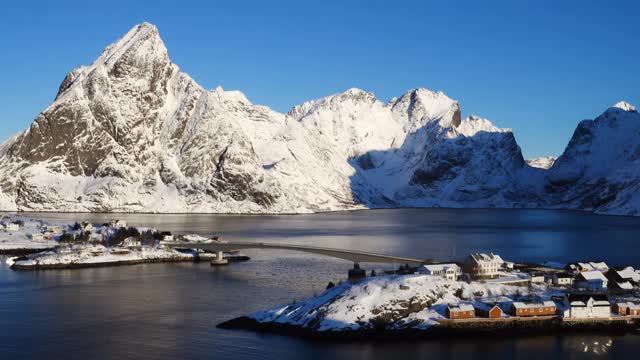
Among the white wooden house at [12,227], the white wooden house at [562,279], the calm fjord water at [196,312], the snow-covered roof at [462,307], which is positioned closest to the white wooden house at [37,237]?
the white wooden house at [12,227]

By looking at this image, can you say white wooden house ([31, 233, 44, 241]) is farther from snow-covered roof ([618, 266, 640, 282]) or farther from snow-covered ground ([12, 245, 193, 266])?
snow-covered roof ([618, 266, 640, 282])

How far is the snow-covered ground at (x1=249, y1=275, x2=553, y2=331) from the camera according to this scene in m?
58.2

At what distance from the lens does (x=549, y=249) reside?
402 feet

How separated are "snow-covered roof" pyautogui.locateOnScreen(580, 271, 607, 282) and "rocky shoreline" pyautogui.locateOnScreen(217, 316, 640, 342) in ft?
40.9

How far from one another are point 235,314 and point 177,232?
87.0m

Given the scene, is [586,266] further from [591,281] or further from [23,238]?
[23,238]

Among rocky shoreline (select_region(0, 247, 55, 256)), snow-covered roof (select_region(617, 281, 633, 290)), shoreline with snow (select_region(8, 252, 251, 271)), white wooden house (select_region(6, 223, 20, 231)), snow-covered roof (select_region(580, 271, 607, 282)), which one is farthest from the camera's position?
white wooden house (select_region(6, 223, 20, 231))

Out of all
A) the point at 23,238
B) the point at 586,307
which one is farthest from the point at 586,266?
the point at 23,238

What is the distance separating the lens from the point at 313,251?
114438 mm

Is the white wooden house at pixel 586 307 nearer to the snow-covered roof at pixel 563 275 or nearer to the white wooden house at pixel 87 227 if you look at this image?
the snow-covered roof at pixel 563 275

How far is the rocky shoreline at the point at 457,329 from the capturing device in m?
56.6

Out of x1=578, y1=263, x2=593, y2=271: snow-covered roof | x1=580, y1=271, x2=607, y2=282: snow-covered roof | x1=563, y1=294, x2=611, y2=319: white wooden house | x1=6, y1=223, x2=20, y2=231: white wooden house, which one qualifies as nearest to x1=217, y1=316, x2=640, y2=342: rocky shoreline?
x1=563, y1=294, x2=611, y2=319: white wooden house

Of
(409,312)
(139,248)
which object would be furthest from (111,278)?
(409,312)

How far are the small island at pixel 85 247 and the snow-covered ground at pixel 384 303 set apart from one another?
46661 mm
